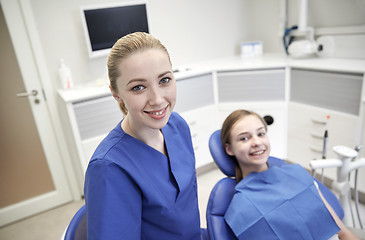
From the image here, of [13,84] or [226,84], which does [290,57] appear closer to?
[226,84]

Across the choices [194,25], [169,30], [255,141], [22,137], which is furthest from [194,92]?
[22,137]

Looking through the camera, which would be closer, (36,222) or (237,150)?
(237,150)

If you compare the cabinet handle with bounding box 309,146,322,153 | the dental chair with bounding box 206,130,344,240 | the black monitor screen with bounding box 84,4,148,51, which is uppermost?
the black monitor screen with bounding box 84,4,148,51

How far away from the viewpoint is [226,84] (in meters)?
2.34

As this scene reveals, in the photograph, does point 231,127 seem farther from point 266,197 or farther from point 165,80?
point 165,80

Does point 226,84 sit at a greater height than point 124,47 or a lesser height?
lesser

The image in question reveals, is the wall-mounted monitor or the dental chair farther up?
the wall-mounted monitor

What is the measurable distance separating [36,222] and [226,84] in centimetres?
Result: 194

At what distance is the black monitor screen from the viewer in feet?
6.51

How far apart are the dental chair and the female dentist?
212 millimetres

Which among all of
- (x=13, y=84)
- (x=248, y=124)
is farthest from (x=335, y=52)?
(x=13, y=84)

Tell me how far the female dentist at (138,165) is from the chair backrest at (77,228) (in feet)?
0.30

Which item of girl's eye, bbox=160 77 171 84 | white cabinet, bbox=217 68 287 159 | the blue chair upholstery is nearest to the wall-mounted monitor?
white cabinet, bbox=217 68 287 159

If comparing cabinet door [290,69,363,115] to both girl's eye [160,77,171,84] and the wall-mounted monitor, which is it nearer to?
the wall-mounted monitor
